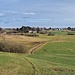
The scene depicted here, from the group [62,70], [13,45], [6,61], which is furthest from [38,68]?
[13,45]

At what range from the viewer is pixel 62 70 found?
74.1 feet

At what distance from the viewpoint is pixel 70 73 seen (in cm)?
2169

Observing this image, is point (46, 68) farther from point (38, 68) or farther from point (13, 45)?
point (13, 45)

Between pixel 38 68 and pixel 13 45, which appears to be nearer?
Answer: pixel 38 68

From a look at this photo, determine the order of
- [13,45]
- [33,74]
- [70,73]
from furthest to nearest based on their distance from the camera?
[13,45] < [70,73] < [33,74]

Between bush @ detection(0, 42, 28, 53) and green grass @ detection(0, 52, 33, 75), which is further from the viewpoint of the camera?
bush @ detection(0, 42, 28, 53)

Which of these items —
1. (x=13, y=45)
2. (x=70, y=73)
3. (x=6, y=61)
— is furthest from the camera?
(x=13, y=45)

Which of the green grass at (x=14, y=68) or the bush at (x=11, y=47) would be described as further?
the bush at (x=11, y=47)

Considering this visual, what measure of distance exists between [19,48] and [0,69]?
27.9 meters

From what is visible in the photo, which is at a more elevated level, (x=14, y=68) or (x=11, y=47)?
(x=14, y=68)

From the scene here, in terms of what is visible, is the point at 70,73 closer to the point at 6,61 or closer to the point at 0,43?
the point at 6,61

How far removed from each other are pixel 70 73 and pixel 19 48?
1134 inches

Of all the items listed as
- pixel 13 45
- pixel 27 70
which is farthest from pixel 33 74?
pixel 13 45

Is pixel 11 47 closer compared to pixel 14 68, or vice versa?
pixel 14 68
